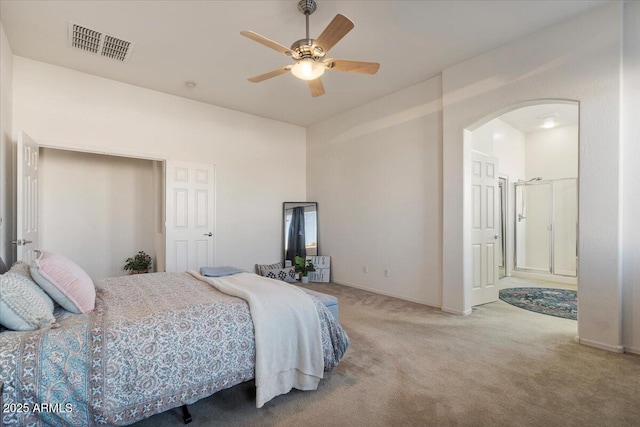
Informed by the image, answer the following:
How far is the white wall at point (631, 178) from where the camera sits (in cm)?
263

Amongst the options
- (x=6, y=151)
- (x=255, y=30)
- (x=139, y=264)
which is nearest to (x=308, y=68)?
(x=255, y=30)

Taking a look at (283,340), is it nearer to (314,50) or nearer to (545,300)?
(314,50)

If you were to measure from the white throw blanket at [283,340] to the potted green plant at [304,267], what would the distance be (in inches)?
133

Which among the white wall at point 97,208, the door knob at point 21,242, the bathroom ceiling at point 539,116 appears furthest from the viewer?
the bathroom ceiling at point 539,116

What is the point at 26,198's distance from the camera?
318 cm

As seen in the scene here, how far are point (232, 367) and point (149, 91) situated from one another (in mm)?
4194

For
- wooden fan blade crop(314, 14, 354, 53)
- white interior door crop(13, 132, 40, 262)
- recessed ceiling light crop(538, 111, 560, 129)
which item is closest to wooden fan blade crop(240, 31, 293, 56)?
wooden fan blade crop(314, 14, 354, 53)

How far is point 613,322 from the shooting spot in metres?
2.66

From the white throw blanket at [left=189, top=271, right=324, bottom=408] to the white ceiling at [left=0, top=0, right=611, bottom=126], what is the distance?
8.04 feet

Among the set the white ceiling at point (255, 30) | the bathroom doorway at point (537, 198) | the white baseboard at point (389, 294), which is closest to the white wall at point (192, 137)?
the white ceiling at point (255, 30)

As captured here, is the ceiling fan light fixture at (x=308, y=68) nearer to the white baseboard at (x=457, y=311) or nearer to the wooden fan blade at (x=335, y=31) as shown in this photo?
the wooden fan blade at (x=335, y=31)

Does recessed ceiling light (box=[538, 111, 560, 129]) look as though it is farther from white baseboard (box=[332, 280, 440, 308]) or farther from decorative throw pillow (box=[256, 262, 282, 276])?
decorative throw pillow (box=[256, 262, 282, 276])

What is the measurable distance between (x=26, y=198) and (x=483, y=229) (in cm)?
541

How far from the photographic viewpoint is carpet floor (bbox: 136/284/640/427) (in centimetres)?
180
